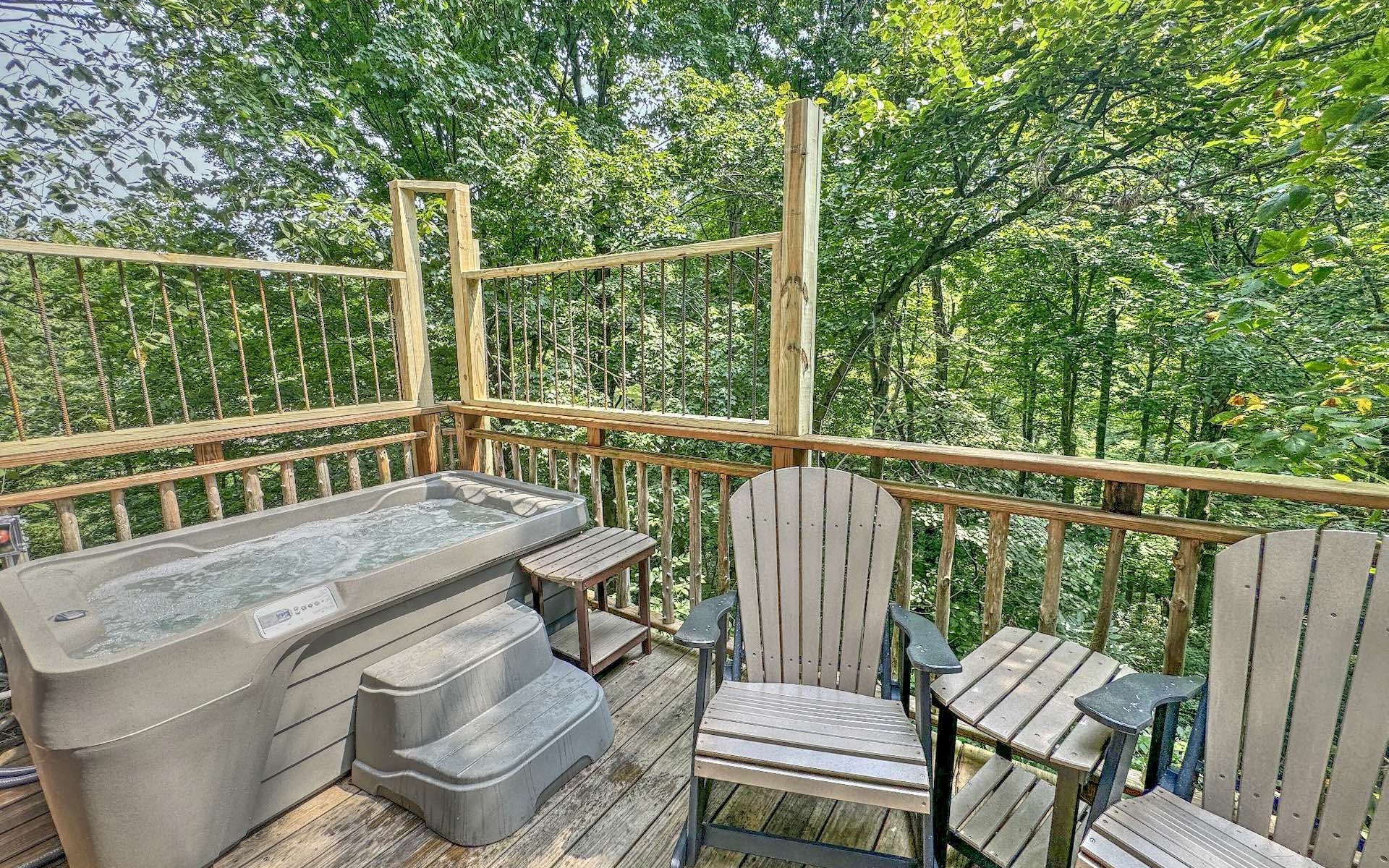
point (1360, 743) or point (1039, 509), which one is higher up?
point (1039, 509)

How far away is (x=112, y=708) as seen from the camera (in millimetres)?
1261

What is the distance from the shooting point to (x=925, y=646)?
4.61ft

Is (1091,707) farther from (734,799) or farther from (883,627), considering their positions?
(734,799)

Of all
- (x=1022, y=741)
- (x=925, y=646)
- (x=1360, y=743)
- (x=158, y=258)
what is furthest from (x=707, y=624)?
(x=158, y=258)

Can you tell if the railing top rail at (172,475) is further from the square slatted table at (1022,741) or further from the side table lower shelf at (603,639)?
the square slatted table at (1022,741)

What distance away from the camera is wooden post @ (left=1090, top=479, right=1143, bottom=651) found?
5.17ft

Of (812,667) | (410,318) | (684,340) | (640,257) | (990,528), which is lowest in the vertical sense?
(812,667)

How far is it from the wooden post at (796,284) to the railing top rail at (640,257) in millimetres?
111

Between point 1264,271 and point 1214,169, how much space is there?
3.78 meters

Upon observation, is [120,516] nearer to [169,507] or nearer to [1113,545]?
[169,507]

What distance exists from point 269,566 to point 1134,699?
9.40ft

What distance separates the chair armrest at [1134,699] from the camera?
3.58 feet

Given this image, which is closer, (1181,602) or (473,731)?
(1181,602)

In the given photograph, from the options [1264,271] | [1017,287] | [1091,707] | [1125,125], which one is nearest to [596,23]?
[1125,125]
